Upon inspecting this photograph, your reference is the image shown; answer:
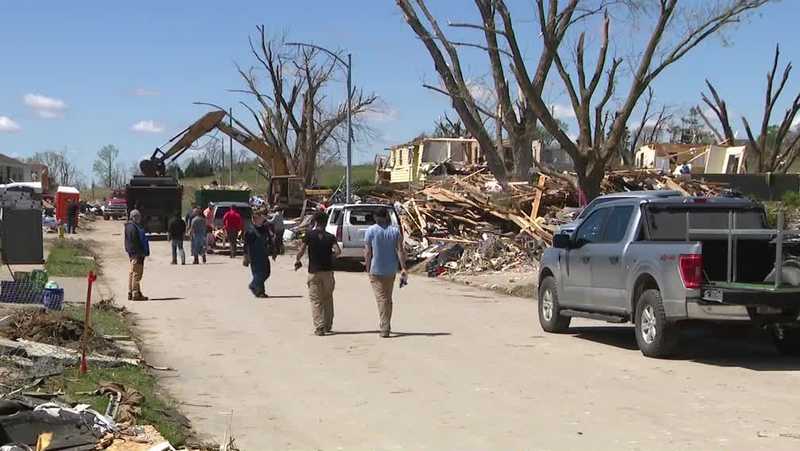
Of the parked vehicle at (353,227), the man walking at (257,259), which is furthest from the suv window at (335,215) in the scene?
the man walking at (257,259)

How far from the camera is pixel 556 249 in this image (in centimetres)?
1485

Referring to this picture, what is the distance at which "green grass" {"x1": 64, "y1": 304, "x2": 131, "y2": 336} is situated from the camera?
564 inches

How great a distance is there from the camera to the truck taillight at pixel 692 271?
11.4m

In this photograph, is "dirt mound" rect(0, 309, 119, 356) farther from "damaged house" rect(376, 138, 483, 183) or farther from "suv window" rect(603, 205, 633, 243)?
"damaged house" rect(376, 138, 483, 183)

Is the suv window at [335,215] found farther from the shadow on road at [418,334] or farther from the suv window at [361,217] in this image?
the shadow on road at [418,334]

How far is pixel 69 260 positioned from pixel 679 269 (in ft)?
71.2

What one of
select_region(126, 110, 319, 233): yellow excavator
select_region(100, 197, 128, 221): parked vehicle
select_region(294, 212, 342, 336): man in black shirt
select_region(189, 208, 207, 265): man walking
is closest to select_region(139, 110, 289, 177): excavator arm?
select_region(126, 110, 319, 233): yellow excavator

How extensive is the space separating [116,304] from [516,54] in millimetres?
13346

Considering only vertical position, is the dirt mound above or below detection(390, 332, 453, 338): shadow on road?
above

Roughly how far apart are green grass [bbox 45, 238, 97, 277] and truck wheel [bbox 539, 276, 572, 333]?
44.8 feet

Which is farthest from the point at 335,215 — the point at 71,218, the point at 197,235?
the point at 71,218

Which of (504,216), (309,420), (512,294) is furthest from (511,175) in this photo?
(309,420)

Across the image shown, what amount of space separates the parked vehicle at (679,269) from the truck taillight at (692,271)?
0.4 inches

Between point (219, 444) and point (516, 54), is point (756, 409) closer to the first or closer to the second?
point (219, 444)
